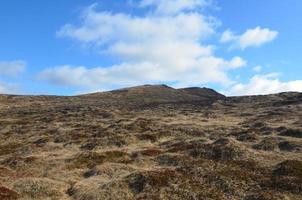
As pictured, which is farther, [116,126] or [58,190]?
[116,126]

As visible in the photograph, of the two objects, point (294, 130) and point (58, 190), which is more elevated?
point (294, 130)

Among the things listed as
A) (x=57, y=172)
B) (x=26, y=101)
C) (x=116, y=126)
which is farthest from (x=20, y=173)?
(x=26, y=101)

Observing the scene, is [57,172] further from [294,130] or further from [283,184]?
[294,130]

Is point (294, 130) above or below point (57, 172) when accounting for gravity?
above

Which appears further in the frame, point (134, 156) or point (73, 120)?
point (73, 120)

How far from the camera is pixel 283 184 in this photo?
3306 centimetres

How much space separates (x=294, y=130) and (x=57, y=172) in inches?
1256

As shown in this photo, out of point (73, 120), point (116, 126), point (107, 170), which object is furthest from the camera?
point (73, 120)

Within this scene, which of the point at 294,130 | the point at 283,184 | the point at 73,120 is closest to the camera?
the point at 283,184

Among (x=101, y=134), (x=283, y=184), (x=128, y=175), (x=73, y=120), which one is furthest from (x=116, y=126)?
(x=283, y=184)

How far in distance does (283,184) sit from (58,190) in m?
16.1

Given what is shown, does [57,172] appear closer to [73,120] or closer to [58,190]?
[58,190]

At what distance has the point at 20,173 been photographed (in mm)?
41875

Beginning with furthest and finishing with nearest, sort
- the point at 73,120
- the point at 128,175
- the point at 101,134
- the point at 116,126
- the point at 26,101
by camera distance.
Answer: the point at 26,101
the point at 73,120
the point at 116,126
the point at 101,134
the point at 128,175
